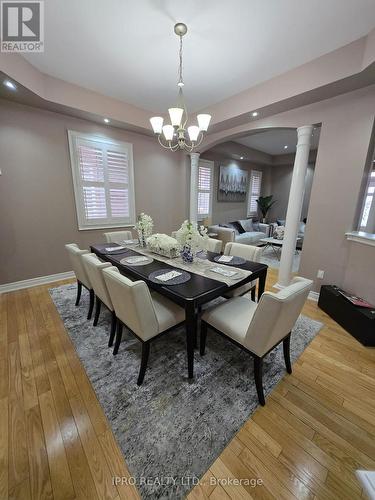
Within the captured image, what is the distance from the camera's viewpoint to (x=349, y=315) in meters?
2.17

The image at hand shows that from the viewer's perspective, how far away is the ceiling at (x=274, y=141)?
15.1ft

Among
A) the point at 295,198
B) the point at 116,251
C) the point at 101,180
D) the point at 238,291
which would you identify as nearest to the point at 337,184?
the point at 295,198

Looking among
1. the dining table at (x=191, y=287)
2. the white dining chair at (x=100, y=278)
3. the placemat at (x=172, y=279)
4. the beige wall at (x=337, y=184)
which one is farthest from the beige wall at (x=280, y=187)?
the white dining chair at (x=100, y=278)

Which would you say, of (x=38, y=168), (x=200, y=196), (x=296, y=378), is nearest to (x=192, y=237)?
(x=296, y=378)

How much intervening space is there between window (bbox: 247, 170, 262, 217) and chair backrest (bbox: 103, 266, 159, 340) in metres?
6.26

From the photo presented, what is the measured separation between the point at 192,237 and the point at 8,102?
3.14 meters

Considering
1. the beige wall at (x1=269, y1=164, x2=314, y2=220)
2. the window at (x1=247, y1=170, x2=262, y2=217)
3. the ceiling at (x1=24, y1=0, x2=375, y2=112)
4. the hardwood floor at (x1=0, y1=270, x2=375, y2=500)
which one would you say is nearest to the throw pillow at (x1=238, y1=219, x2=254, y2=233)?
the window at (x1=247, y1=170, x2=262, y2=217)

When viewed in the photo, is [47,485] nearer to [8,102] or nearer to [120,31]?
[120,31]

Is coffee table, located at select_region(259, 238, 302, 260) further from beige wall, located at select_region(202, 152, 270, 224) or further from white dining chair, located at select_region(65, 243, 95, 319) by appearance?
white dining chair, located at select_region(65, 243, 95, 319)

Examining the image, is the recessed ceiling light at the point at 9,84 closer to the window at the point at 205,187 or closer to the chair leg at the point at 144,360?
the chair leg at the point at 144,360

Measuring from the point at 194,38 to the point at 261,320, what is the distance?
2.65 meters

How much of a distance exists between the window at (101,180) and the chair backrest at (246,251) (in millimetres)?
2330

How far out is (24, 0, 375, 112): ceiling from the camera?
161cm

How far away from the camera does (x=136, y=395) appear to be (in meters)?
1.44
